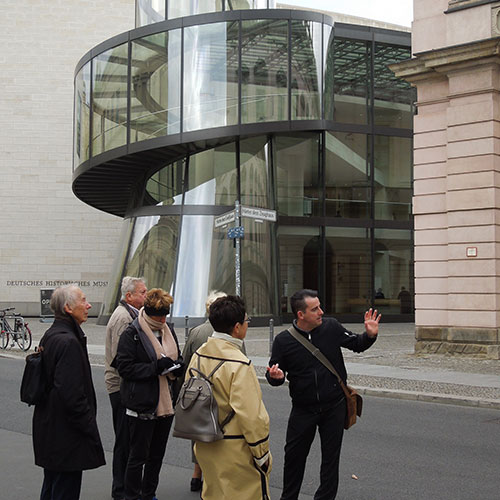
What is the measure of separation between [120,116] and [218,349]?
27.4 m

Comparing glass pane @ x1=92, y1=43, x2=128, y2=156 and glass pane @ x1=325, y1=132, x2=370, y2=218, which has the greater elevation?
glass pane @ x1=92, y1=43, x2=128, y2=156

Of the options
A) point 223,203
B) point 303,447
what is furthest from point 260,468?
point 223,203

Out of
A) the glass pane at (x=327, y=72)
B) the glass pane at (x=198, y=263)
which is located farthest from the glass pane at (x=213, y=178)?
the glass pane at (x=327, y=72)

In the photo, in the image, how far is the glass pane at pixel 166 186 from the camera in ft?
100

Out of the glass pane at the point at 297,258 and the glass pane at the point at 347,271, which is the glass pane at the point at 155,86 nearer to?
the glass pane at the point at 297,258

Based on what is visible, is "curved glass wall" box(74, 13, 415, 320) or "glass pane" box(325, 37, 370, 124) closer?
"curved glass wall" box(74, 13, 415, 320)

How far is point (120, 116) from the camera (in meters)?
30.8

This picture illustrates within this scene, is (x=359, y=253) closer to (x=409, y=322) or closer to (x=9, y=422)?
(x=409, y=322)

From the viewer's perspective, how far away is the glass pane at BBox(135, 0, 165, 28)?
3428cm

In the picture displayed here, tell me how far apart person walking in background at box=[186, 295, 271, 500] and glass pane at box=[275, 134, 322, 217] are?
2800cm

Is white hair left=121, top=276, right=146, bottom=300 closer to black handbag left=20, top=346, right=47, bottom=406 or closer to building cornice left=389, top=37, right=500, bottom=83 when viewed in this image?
black handbag left=20, top=346, right=47, bottom=406

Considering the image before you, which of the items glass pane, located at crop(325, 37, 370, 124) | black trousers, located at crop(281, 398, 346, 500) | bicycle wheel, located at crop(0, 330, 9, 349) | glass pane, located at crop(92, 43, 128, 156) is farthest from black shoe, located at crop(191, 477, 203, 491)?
glass pane, located at crop(325, 37, 370, 124)

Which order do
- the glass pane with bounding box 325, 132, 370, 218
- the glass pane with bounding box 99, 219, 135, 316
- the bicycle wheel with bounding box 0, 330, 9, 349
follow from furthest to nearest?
the glass pane with bounding box 325, 132, 370, 218
the glass pane with bounding box 99, 219, 135, 316
the bicycle wheel with bounding box 0, 330, 9, 349

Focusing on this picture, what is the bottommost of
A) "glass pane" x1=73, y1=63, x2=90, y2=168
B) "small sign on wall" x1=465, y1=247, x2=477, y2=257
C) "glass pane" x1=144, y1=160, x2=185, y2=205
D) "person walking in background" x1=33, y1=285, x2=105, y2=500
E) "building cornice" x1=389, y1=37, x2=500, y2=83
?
"person walking in background" x1=33, y1=285, x2=105, y2=500
